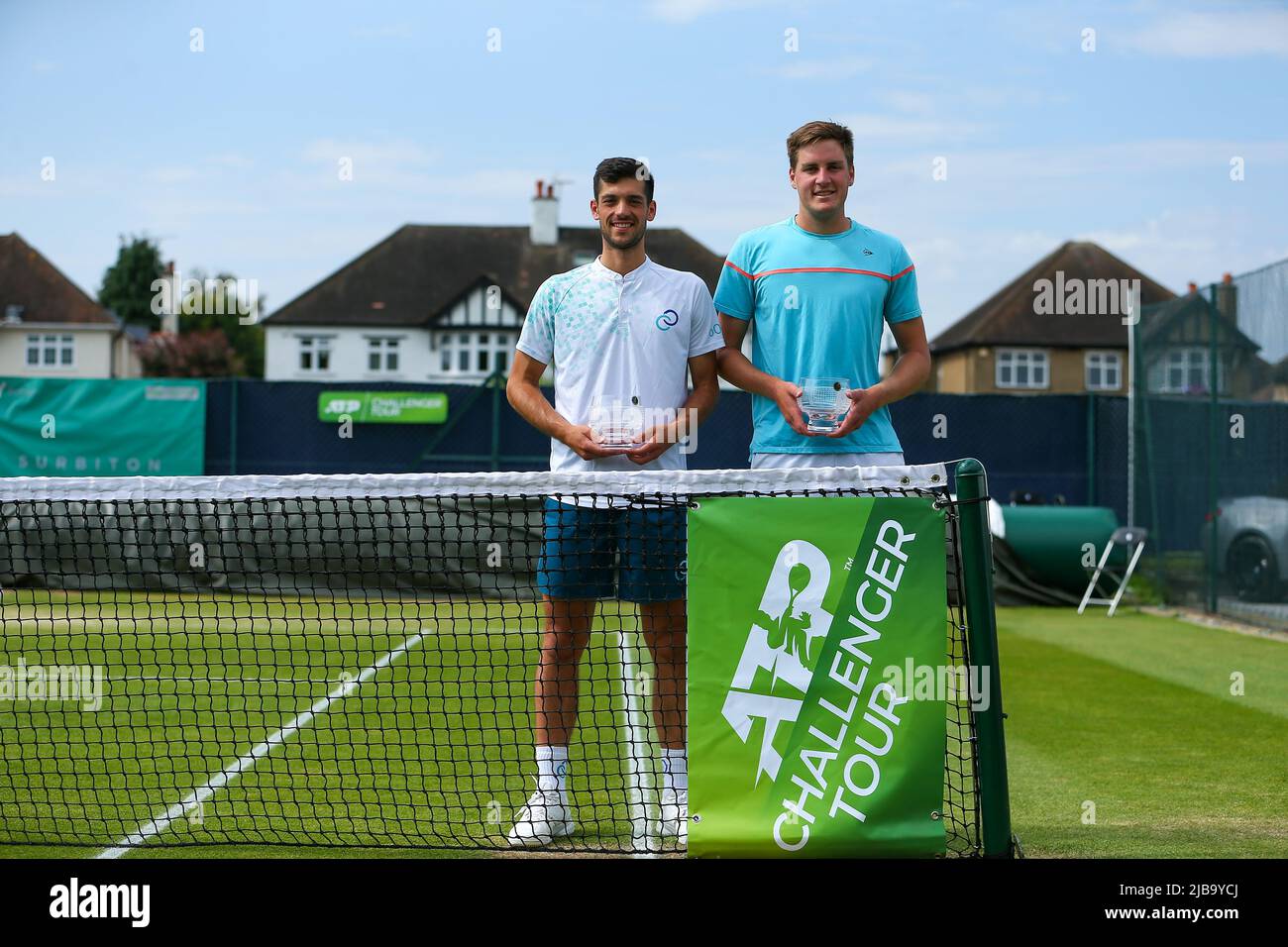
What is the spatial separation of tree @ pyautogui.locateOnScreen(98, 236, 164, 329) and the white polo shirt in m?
78.4

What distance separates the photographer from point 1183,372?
14547mm

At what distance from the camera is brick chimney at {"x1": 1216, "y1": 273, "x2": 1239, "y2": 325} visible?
1292 centimetres

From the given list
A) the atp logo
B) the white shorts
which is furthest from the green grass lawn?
the white shorts

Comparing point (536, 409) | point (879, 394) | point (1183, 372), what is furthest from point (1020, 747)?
point (1183, 372)

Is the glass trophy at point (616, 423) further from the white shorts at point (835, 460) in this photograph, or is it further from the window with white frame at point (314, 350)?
the window with white frame at point (314, 350)

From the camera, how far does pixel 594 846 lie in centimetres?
434

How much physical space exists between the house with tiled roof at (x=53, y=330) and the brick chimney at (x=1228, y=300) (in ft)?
172

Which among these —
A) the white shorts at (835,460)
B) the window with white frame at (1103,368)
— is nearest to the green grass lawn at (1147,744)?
the white shorts at (835,460)

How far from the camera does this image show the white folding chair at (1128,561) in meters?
14.3

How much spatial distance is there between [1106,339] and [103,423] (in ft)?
146

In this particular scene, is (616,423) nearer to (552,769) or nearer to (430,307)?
(552,769)

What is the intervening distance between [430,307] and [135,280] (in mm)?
34997

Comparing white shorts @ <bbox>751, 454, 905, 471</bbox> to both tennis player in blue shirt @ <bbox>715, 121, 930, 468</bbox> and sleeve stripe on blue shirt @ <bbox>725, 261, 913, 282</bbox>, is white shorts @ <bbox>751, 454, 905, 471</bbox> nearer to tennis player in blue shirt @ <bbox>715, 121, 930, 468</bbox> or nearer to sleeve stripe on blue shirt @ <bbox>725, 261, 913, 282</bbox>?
tennis player in blue shirt @ <bbox>715, 121, 930, 468</bbox>
